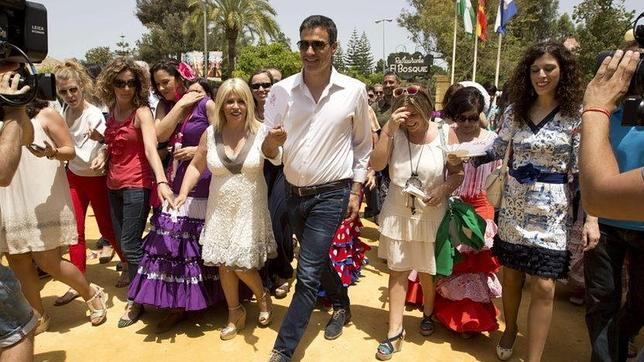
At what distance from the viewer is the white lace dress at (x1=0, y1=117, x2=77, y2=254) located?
→ 10.4ft

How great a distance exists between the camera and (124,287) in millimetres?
4422

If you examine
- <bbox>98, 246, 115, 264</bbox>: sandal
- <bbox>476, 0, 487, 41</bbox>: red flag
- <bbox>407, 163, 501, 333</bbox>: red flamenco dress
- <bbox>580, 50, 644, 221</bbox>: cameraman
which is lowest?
<bbox>98, 246, 115, 264</bbox>: sandal

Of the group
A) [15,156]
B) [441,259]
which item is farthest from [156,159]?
[441,259]

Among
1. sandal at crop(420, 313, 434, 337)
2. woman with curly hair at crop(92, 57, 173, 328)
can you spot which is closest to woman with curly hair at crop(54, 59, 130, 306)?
woman with curly hair at crop(92, 57, 173, 328)

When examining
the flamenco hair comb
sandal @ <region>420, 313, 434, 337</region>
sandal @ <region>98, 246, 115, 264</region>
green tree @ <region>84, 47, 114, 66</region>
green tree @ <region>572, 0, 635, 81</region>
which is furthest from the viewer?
green tree @ <region>84, 47, 114, 66</region>

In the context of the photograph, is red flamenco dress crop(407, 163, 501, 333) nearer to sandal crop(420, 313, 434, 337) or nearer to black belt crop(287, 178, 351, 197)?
sandal crop(420, 313, 434, 337)

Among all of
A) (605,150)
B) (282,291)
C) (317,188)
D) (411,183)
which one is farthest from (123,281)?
(605,150)

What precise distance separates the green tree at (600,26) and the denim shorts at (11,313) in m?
25.1

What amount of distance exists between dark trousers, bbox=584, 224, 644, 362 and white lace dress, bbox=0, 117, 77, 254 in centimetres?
356

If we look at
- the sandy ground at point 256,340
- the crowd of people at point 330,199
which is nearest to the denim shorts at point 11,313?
the crowd of people at point 330,199

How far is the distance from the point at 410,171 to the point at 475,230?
604 millimetres

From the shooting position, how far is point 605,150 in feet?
4.83

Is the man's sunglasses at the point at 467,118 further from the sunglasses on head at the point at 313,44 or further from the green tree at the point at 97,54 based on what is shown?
the green tree at the point at 97,54

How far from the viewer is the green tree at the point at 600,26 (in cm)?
2239
